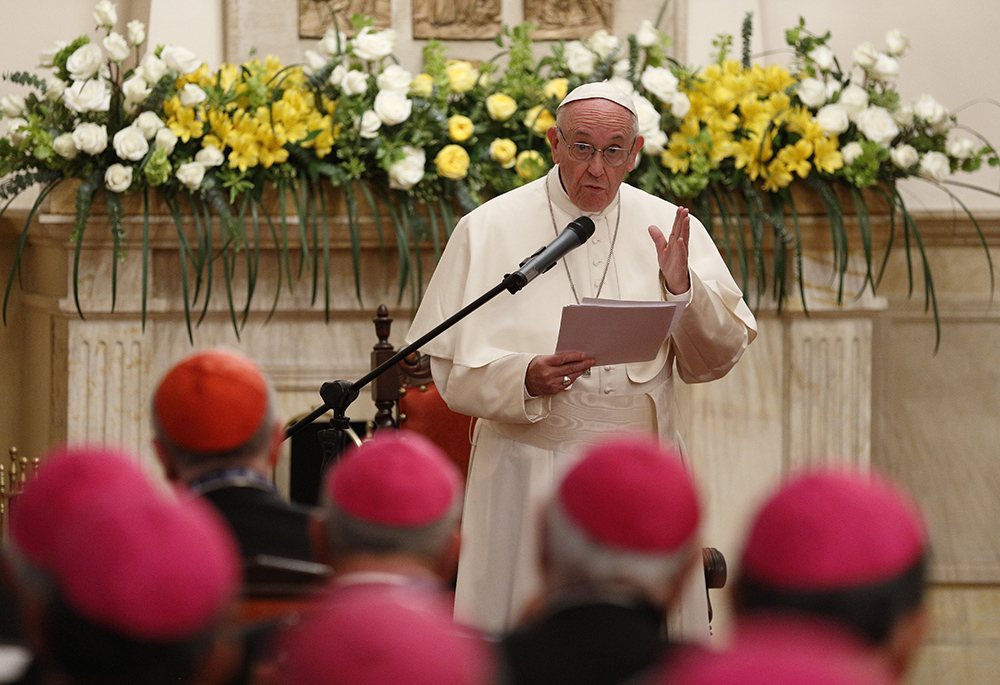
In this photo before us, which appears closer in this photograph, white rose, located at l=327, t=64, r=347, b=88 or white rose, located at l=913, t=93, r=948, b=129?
white rose, located at l=327, t=64, r=347, b=88

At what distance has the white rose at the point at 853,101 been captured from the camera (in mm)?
4750

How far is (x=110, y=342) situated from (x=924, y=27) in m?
3.78

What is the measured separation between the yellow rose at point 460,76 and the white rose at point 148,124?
111cm

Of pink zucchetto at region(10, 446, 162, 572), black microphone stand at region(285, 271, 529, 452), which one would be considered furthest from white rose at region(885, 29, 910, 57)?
pink zucchetto at region(10, 446, 162, 572)

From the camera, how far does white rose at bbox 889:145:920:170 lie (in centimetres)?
472

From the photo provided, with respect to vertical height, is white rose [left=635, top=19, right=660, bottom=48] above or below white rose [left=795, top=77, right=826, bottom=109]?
above

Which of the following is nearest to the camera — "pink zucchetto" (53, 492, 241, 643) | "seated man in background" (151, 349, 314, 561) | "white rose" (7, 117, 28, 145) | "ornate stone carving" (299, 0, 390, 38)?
"pink zucchetto" (53, 492, 241, 643)

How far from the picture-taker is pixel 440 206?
4766 millimetres

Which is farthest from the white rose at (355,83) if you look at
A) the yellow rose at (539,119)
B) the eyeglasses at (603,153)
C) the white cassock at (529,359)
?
the eyeglasses at (603,153)

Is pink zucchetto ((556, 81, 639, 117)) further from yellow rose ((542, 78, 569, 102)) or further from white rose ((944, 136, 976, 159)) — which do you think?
white rose ((944, 136, 976, 159))

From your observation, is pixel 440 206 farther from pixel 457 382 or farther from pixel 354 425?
pixel 457 382

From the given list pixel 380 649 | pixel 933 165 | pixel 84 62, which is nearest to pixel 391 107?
pixel 84 62

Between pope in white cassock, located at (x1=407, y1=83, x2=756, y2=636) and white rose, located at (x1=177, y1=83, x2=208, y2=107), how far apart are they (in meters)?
1.28

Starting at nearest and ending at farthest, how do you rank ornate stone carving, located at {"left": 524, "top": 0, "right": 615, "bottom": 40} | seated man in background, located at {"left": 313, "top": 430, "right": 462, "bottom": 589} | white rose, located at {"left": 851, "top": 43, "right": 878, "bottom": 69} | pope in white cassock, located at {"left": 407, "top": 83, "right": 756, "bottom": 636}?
seated man in background, located at {"left": 313, "top": 430, "right": 462, "bottom": 589}, pope in white cassock, located at {"left": 407, "top": 83, "right": 756, "bottom": 636}, white rose, located at {"left": 851, "top": 43, "right": 878, "bottom": 69}, ornate stone carving, located at {"left": 524, "top": 0, "right": 615, "bottom": 40}
